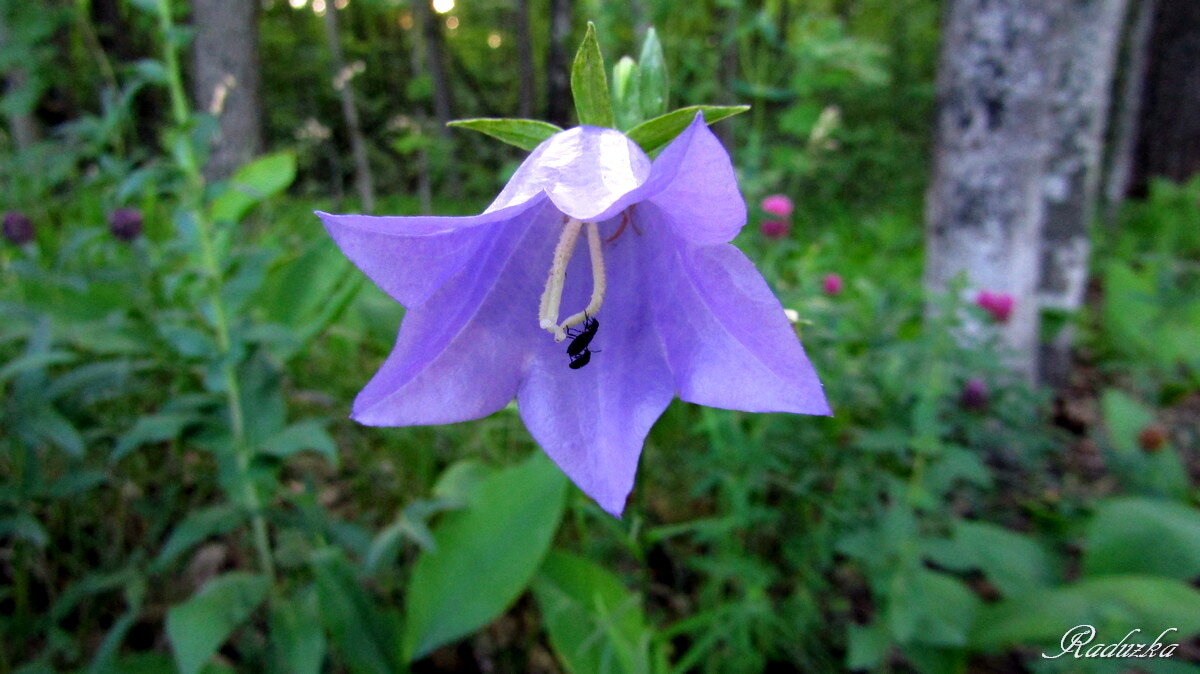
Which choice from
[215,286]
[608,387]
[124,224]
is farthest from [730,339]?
[124,224]

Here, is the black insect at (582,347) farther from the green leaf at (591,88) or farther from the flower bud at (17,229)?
the flower bud at (17,229)

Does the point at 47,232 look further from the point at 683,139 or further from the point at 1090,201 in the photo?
the point at 1090,201

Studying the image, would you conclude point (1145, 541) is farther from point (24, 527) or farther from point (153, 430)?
point (24, 527)

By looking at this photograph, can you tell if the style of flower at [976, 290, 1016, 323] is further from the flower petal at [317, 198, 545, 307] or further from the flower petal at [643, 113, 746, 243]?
the flower petal at [317, 198, 545, 307]

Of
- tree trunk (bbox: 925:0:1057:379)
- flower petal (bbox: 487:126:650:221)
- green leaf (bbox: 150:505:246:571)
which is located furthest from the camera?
tree trunk (bbox: 925:0:1057:379)

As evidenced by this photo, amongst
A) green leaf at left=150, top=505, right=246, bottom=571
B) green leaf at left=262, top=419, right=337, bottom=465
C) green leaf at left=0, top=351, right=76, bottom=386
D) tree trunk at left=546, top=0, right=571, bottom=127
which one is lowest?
green leaf at left=150, top=505, right=246, bottom=571

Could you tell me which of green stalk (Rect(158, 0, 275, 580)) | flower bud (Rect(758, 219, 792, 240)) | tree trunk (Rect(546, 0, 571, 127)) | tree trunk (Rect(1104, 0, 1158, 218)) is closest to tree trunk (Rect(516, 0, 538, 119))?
tree trunk (Rect(546, 0, 571, 127))

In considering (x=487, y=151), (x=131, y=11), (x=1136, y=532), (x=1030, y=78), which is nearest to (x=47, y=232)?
(x=487, y=151)
